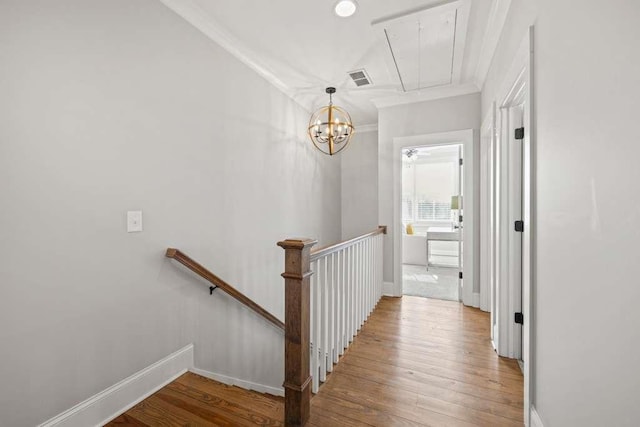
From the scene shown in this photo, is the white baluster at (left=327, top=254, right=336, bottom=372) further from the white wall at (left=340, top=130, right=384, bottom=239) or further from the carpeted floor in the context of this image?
the white wall at (left=340, top=130, right=384, bottom=239)

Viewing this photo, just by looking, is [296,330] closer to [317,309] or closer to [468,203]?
[317,309]

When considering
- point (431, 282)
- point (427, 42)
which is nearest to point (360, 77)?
point (427, 42)

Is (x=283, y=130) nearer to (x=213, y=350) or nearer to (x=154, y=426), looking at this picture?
(x=213, y=350)

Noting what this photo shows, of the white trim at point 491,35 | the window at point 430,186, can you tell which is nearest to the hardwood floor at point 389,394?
the white trim at point 491,35

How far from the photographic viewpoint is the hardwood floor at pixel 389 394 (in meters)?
1.65

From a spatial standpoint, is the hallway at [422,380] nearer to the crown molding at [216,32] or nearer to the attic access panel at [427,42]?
the attic access panel at [427,42]

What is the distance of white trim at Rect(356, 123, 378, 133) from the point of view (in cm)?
485

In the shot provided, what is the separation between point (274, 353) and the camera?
125 inches

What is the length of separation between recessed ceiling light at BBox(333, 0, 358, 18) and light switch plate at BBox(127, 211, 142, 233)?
82.5 inches

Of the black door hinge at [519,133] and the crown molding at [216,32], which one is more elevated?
the crown molding at [216,32]

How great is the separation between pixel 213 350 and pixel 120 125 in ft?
6.24

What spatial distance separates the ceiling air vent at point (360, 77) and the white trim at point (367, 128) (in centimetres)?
140

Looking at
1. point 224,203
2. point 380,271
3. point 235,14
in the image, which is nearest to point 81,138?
point 224,203

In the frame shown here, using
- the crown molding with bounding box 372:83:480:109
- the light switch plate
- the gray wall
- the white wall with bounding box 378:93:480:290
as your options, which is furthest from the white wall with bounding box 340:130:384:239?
the light switch plate
